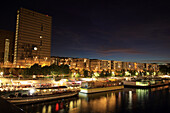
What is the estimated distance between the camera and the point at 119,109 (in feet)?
85.8

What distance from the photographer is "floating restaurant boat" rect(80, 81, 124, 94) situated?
39.7 meters

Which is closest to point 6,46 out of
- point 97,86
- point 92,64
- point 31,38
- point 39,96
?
point 31,38

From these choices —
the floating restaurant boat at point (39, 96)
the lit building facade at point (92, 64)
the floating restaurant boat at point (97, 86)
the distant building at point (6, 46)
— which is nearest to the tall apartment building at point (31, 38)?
the distant building at point (6, 46)

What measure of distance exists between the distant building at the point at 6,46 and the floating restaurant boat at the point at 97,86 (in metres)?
74.4

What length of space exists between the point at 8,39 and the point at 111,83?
82246 millimetres

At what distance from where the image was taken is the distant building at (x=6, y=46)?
96044 mm

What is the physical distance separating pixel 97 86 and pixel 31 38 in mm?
63733

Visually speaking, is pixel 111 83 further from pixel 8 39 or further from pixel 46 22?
pixel 8 39

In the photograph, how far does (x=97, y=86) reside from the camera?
4212 centimetres

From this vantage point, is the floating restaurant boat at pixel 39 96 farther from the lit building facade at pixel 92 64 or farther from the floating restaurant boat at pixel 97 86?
the lit building facade at pixel 92 64

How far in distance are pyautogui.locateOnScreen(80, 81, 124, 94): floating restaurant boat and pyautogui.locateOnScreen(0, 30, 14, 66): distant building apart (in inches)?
2931

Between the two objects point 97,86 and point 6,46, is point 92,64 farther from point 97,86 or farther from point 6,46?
point 97,86

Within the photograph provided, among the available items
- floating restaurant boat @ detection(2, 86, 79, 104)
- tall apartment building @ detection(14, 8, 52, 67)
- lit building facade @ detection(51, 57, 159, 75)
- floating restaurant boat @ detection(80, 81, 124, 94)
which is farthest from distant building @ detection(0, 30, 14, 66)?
floating restaurant boat @ detection(2, 86, 79, 104)

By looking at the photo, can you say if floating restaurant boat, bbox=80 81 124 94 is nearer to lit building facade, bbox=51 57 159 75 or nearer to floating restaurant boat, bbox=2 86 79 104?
floating restaurant boat, bbox=2 86 79 104
